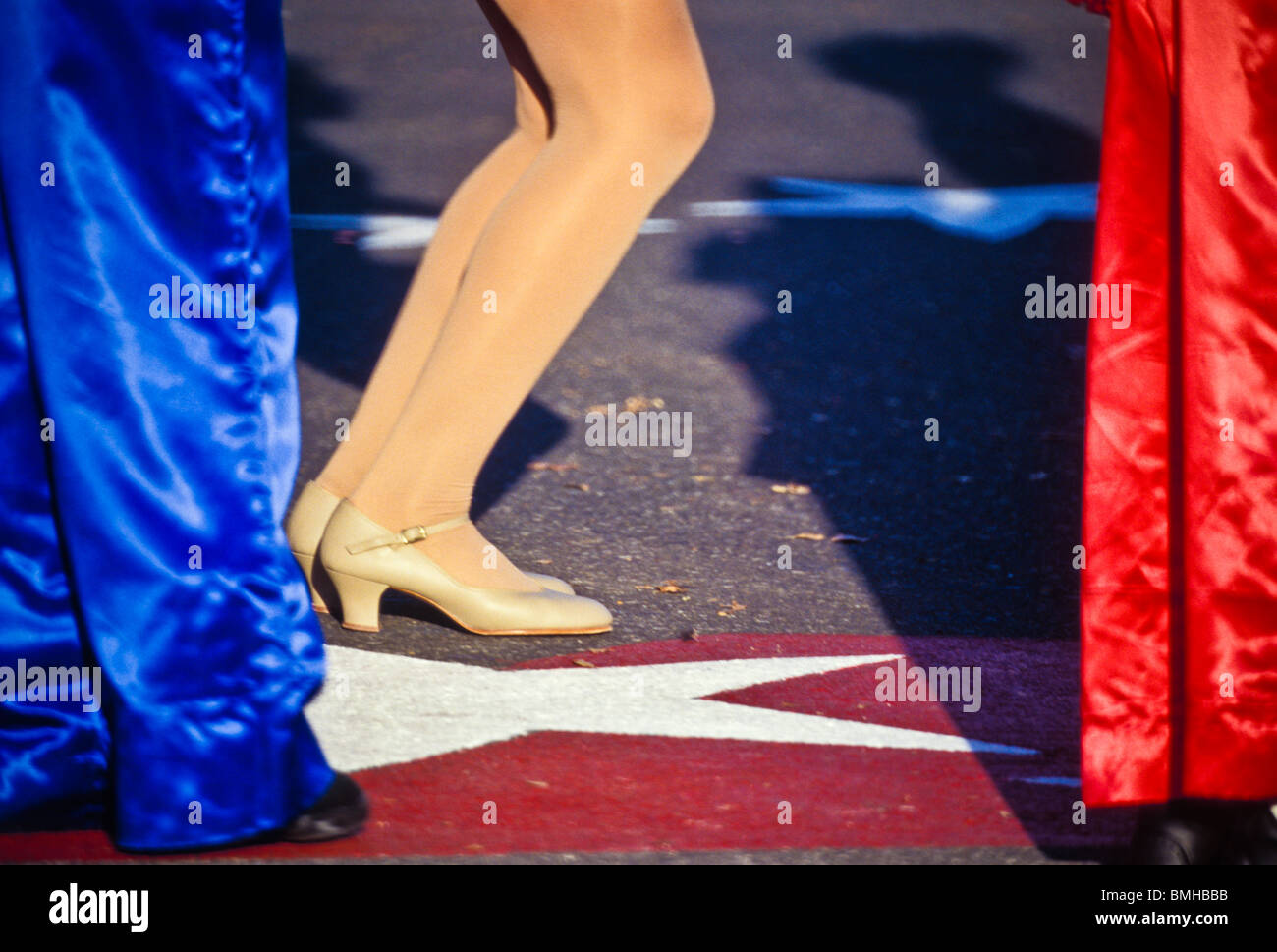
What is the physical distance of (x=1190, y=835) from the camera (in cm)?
217

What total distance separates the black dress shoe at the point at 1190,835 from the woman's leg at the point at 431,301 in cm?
164

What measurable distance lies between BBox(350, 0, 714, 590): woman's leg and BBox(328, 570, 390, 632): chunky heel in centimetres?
12

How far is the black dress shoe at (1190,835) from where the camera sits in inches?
85.2

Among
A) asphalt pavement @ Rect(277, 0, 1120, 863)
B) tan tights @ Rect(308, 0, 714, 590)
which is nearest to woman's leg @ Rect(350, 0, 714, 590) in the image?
tan tights @ Rect(308, 0, 714, 590)

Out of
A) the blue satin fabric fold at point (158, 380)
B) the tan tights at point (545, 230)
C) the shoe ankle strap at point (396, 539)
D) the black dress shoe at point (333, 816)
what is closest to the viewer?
the blue satin fabric fold at point (158, 380)

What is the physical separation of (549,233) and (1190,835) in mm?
1488

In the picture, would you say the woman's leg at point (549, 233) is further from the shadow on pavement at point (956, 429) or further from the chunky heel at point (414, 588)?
the shadow on pavement at point (956, 429)

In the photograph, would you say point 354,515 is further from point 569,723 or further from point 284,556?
point 284,556

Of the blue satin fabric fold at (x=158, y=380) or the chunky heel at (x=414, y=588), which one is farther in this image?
the chunky heel at (x=414, y=588)

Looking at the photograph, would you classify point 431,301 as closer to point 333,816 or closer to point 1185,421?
point 333,816

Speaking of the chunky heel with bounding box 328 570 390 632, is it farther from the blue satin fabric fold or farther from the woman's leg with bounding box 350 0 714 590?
the blue satin fabric fold

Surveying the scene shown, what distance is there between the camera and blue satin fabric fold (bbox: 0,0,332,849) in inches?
82.4

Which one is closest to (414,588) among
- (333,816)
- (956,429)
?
(333,816)

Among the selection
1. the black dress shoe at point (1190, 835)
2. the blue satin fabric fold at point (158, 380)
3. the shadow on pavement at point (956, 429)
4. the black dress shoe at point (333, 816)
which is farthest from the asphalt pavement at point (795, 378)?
the blue satin fabric fold at point (158, 380)
